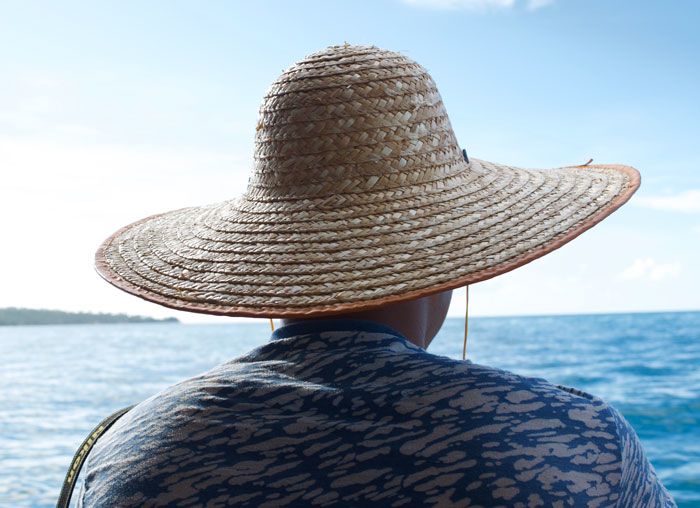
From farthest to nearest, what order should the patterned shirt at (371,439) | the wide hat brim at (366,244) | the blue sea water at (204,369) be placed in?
the blue sea water at (204,369) < the wide hat brim at (366,244) < the patterned shirt at (371,439)

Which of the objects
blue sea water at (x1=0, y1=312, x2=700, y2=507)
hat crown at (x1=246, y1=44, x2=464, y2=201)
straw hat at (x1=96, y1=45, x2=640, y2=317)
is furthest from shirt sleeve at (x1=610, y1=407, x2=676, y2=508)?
blue sea water at (x1=0, y1=312, x2=700, y2=507)

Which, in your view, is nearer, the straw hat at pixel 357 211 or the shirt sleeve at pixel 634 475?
the shirt sleeve at pixel 634 475

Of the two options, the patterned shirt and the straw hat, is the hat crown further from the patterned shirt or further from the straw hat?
the patterned shirt

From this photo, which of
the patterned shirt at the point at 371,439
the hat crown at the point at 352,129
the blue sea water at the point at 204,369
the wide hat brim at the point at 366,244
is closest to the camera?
the patterned shirt at the point at 371,439

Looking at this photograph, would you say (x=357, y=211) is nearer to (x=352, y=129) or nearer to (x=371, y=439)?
(x=352, y=129)

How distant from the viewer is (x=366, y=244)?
99 cm

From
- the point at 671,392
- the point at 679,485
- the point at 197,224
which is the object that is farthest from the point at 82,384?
the point at 197,224

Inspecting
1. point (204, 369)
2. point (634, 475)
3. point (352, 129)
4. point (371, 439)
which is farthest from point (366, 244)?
point (204, 369)

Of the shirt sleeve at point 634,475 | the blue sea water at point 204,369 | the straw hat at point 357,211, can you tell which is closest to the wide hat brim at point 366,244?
the straw hat at point 357,211

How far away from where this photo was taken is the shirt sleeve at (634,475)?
31.1 inches

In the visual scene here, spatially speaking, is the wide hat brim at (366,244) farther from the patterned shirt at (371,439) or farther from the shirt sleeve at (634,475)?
the shirt sleeve at (634,475)

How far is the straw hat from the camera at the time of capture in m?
0.96

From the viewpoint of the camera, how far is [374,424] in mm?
784

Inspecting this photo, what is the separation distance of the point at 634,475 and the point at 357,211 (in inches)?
17.2
